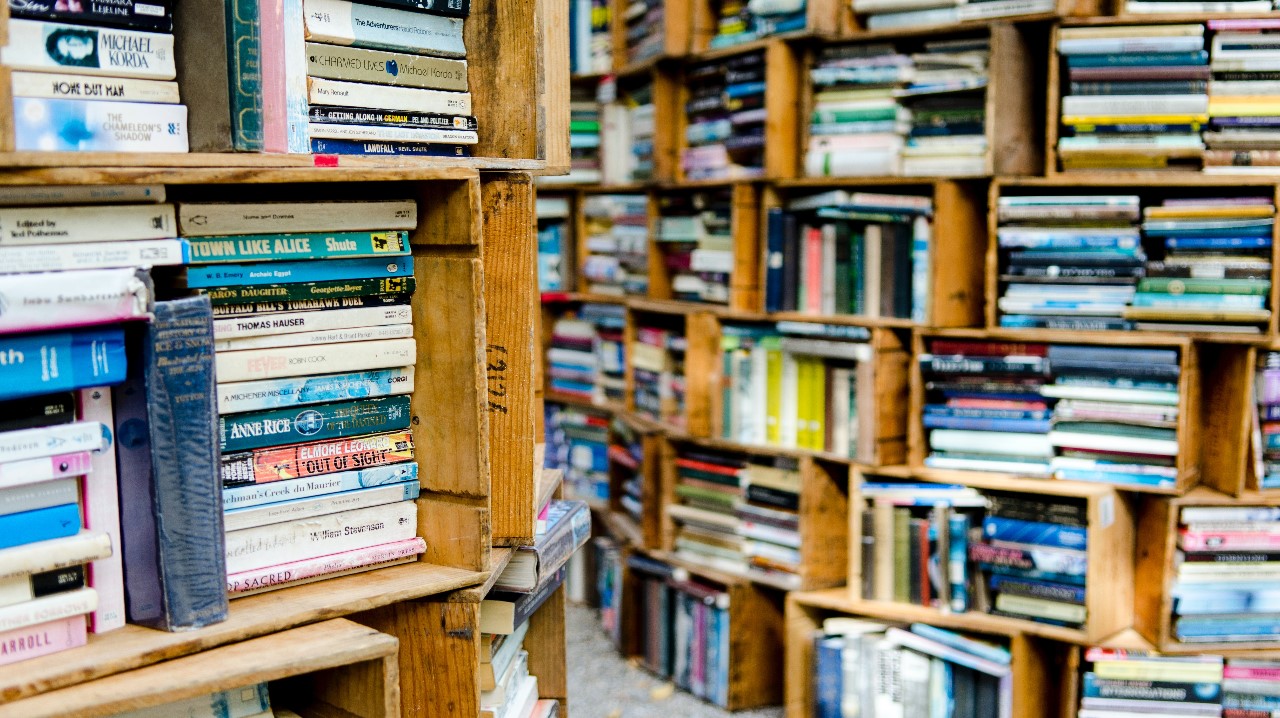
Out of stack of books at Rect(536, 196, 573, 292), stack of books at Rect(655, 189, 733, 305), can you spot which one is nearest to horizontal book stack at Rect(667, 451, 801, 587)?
stack of books at Rect(655, 189, 733, 305)

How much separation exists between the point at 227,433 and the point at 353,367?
0.17 m

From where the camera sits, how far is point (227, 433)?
1.31 metres

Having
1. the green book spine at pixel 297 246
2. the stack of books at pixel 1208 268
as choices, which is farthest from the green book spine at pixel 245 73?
the stack of books at pixel 1208 268

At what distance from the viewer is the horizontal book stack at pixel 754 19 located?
3.13m

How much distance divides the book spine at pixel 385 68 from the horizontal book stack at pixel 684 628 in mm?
2228

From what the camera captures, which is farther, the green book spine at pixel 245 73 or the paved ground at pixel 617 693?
the paved ground at pixel 617 693

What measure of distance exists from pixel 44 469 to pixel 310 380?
32 cm

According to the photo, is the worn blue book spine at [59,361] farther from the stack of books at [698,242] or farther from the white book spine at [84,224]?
the stack of books at [698,242]

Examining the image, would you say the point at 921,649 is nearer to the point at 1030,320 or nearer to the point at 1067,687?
the point at 1067,687

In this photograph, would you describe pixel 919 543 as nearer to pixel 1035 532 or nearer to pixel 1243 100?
pixel 1035 532

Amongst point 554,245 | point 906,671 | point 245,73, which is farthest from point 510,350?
point 554,245

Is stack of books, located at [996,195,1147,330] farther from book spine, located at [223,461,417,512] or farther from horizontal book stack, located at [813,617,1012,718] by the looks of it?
book spine, located at [223,461,417,512]

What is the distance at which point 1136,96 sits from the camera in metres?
2.78

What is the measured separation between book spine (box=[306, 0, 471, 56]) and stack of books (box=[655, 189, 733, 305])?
1874 millimetres
